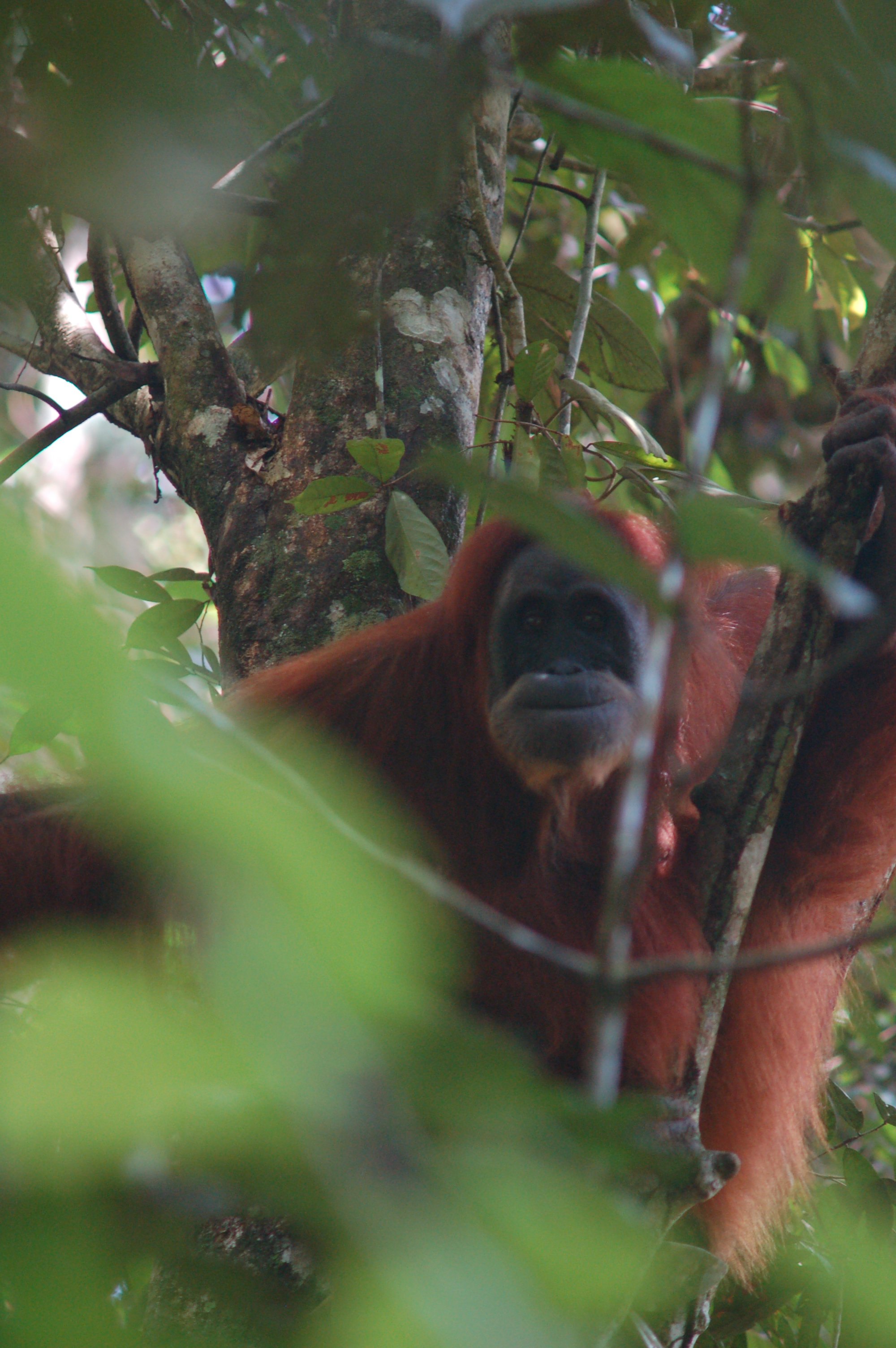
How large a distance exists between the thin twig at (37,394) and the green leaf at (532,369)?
1.21m

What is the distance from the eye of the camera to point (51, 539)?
0.53 m

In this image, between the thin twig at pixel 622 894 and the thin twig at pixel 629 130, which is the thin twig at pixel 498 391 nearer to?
the thin twig at pixel 629 130

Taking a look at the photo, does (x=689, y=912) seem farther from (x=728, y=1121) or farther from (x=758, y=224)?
(x=758, y=224)

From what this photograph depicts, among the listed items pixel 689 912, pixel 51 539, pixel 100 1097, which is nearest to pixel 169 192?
pixel 51 539

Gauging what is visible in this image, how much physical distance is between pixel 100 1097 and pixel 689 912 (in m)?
2.18

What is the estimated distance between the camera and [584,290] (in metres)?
3.18

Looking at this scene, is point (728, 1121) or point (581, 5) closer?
point (581, 5)

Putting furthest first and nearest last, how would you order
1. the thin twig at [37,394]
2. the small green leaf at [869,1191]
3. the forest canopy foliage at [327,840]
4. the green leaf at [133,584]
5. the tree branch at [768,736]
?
the green leaf at [133,584]
the thin twig at [37,394]
the small green leaf at [869,1191]
the tree branch at [768,736]
the forest canopy foliage at [327,840]

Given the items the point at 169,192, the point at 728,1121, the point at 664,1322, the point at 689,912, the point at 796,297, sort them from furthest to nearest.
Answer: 1. the point at 728,1121
2. the point at 689,912
3. the point at 664,1322
4. the point at 796,297
5. the point at 169,192

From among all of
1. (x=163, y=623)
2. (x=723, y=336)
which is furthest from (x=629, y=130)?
(x=163, y=623)

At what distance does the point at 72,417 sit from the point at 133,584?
1.55 feet

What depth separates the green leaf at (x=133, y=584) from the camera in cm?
307

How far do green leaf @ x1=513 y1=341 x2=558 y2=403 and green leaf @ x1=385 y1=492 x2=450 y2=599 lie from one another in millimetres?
583

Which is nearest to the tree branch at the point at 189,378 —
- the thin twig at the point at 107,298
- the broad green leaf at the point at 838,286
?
the thin twig at the point at 107,298
